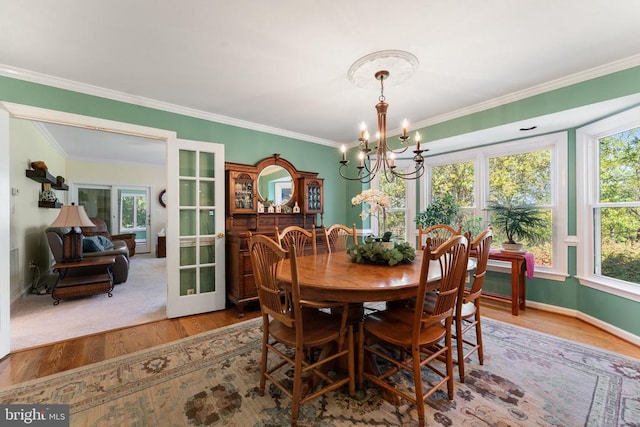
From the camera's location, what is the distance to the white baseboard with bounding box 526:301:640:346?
97.7 inches

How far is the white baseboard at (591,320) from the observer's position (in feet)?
8.14

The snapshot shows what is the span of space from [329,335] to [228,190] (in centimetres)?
247

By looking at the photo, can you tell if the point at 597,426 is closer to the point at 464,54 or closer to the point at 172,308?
the point at 464,54

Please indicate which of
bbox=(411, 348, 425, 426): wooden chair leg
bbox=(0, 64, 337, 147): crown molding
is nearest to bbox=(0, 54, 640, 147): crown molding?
bbox=(0, 64, 337, 147): crown molding

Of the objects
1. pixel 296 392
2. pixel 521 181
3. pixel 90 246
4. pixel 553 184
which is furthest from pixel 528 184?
pixel 90 246

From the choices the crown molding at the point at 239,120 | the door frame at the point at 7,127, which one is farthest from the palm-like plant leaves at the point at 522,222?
the door frame at the point at 7,127

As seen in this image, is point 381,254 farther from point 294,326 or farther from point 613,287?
point 613,287

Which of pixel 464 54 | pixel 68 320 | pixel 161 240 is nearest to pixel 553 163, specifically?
pixel 464 54

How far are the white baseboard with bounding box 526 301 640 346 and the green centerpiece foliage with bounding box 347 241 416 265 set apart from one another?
223 cm

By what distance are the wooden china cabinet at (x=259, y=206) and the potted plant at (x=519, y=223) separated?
2.44 metres

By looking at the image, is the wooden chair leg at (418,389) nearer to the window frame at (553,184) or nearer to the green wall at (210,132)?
the window frame at (553,184)

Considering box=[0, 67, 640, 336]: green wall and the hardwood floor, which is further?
box=[0, 67, 640, 336]: green wall

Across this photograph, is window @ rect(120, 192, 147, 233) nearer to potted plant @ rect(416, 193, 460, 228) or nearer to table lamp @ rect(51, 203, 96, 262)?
table lamp @ rect(51, 203, 96, 262)

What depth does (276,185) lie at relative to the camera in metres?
4.06
